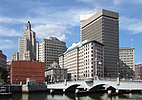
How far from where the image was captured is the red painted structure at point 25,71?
587ft

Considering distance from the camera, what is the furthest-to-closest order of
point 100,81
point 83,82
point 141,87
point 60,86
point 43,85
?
point 43,85, point 60,86, point 83,82, point 100,81, point 141,87

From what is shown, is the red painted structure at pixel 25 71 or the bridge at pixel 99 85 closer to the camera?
the bridge at pixel 99 85

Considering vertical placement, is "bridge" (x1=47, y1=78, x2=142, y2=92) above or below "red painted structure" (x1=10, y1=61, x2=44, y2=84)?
below

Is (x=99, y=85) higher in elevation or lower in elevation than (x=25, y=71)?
lower

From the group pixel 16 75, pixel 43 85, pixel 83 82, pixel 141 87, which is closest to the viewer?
pixel 141 87

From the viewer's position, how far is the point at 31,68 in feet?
609

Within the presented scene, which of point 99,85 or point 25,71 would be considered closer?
point 99,85

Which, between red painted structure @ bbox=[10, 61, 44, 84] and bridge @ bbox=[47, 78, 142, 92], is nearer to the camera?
bridge @ bbox=[47, 78, 142, 92]

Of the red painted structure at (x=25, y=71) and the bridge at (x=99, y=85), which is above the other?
the red painted structure at (x=25, y=71)

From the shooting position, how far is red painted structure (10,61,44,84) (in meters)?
179

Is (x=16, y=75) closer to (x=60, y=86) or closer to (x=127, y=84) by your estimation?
(x=60, y=86)

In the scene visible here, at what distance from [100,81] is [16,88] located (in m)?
53.3

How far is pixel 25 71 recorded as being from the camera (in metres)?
183

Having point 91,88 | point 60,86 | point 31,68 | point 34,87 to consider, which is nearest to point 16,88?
point 34,87
